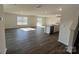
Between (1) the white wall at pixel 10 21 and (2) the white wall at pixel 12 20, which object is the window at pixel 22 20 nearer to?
(2) the white wall at pixel 12 20

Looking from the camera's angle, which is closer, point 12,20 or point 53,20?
point 12,20

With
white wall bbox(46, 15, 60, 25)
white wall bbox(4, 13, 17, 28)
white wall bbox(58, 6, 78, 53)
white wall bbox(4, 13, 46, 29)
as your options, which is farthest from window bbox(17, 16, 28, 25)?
white wall bbox(58, 6, 78, 53)

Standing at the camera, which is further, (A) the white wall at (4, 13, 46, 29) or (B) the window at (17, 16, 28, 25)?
(B) the window at (17, 16, 28, 25)

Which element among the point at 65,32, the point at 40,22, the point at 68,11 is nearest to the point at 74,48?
the point at 65,32

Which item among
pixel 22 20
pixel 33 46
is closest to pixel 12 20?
pixel 22 20

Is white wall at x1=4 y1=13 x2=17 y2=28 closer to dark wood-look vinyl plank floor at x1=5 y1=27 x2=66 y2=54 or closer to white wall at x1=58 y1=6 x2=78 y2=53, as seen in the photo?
dark wood-look vinyl plank floor at x1=5 y1=27 x2=66 y2=54

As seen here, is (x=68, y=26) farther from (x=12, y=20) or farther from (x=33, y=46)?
(x=12, y=20)

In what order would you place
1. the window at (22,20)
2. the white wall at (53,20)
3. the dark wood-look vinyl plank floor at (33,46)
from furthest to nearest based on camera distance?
the window at (22,20)
the white wall at (53,20)
the dark wood-look vinyl plank floor at (33,46)

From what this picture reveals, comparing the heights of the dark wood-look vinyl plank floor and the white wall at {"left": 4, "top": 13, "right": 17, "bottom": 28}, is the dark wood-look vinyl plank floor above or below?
below

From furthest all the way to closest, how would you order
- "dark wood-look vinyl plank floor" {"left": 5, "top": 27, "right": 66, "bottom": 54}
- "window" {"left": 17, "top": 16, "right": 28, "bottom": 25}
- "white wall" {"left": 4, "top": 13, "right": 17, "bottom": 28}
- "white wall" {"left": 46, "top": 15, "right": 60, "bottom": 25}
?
"window" {"left": 17, "top": 16, "right": 28, "bottom": 25} < "white wall" {"left": 46, "top": 15, "right": 60, "bottom": 25} < "white wall" {"left": 4, "top": 13, "right": 17, "bottom": 28} < "dark wood-look vinyl plank floor" {"left": 5, "top": 27, "right": 66, "bottom": 54}

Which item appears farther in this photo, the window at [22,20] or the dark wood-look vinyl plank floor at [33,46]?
the window at [22,20]

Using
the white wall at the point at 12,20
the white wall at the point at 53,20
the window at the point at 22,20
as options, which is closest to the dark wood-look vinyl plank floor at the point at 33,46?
the white wall at the point at 12,20

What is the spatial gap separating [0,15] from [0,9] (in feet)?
0.57
